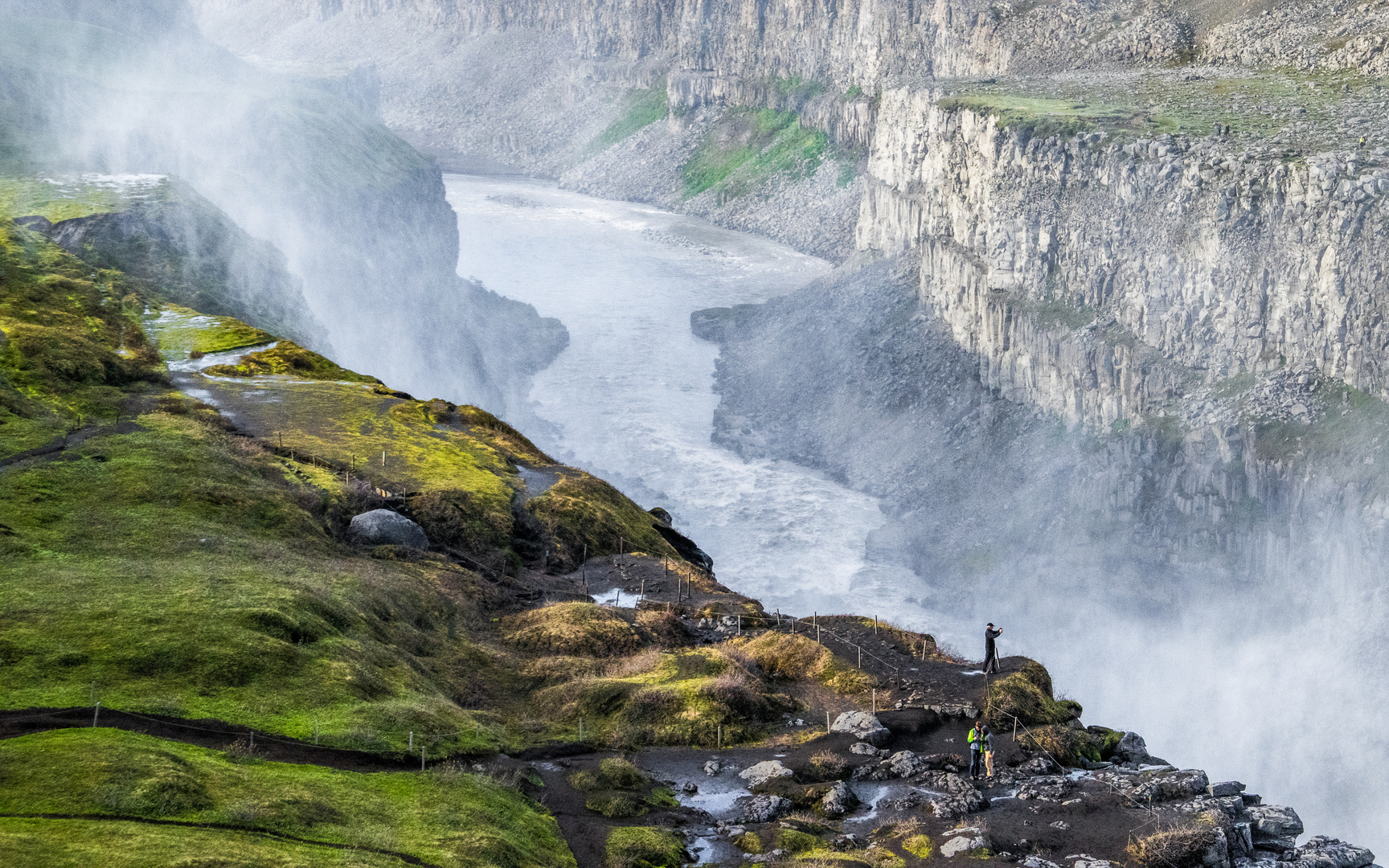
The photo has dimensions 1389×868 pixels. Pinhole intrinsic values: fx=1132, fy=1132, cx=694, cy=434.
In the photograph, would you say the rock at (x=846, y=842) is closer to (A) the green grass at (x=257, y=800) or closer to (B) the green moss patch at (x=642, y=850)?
(B) the green moss patch at (x=642, y=850)

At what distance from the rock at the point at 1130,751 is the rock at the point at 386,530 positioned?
107ft

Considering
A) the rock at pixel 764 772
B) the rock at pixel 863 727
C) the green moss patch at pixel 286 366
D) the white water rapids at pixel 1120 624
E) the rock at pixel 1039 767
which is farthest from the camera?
the green moss patch at pixel 286 366

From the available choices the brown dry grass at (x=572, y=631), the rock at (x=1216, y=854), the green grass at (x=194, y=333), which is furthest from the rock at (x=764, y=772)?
the green grass at (x=194, y=333)

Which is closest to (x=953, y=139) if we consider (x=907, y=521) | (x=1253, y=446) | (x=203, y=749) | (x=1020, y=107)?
(x=1020, y=107)

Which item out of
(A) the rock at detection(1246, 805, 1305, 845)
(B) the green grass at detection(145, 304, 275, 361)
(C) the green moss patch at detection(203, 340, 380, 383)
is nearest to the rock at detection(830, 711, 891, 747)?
(A) the rock at detection(1246, 805, 1305, 845)

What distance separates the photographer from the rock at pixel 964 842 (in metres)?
31.0

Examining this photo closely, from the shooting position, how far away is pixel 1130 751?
133 ft

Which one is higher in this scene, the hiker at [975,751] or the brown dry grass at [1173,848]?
the brown dry grass at [1173,848]

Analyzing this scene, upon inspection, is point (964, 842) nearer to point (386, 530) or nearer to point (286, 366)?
point (386, 530)

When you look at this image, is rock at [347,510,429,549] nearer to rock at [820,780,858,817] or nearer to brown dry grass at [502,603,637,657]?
brown dry grass at [502,603,637,657]

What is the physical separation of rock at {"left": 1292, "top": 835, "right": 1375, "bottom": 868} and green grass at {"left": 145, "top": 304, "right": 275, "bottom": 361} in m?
72.0

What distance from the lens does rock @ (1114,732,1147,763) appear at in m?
40.5

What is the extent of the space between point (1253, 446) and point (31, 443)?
85918mm

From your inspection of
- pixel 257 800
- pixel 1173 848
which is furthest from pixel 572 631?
pixel 1173 848
